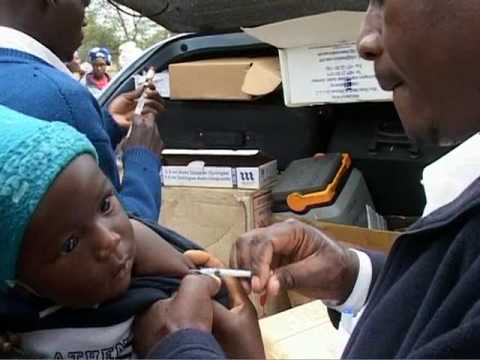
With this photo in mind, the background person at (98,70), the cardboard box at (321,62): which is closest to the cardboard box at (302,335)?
the cardboard box at (321,62)

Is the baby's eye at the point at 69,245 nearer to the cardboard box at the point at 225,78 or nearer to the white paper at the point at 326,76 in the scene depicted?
the white paper at the point at 326,76

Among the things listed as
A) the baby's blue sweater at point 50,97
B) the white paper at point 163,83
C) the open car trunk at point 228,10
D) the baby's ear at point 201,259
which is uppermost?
the baby's blue sweater at point 50,97

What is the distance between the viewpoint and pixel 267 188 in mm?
2383

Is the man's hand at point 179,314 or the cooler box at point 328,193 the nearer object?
the man's hand at point 179,314

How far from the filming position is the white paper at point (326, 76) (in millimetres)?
2119

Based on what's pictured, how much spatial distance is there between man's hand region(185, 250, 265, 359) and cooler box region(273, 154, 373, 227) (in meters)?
1.25

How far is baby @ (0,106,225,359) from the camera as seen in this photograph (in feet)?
2.49

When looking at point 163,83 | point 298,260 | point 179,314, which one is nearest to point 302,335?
point 298,260

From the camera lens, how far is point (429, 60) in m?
0.66

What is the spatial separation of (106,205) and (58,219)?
0.09 metres

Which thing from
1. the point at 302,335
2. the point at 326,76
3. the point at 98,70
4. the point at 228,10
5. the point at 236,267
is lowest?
the point at 98,70

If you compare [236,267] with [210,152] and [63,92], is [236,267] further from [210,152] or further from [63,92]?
[210,152]

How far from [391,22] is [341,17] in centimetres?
133

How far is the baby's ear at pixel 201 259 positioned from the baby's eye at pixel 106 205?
0.17 metres
